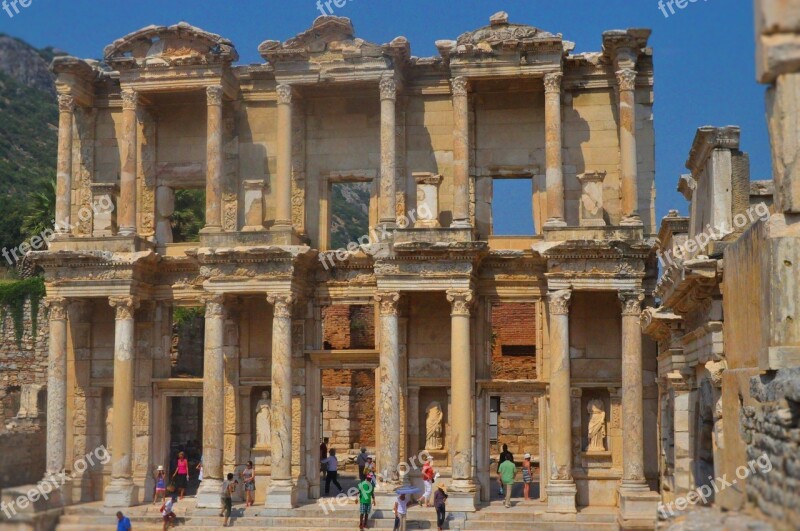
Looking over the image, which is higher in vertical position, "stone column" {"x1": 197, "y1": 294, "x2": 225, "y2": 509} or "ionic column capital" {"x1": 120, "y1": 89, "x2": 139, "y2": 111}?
"ionic column capital" {"x1": 120, "y1": 89, "x2": 139, "y2": 111}

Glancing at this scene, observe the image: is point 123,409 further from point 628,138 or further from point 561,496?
point 628,138

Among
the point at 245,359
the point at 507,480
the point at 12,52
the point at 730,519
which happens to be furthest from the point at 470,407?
the point at 12,52

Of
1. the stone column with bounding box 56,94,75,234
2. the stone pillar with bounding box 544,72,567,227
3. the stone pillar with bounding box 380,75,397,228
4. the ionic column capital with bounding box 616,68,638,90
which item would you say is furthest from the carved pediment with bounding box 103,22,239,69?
the ionic column capital with bounding box 616,68,638,90

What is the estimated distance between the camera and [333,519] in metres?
24.2

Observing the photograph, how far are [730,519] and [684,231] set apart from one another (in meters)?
10.8

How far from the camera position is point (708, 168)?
15891 mm

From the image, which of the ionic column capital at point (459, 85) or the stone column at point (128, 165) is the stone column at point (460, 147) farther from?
the stone column at point (128, 165)

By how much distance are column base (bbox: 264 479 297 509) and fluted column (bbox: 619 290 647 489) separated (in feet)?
22.5

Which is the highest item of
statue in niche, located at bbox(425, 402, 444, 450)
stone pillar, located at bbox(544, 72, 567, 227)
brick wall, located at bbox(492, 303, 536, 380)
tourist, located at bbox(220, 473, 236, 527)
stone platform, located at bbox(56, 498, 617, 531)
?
stone pillar, located at bbox(544, 72, 567, 227)

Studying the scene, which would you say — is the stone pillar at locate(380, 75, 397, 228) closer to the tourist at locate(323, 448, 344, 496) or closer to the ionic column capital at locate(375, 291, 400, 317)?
the ionic column capital at locate(375, 291, 400, 317)

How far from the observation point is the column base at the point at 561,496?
78.1ft

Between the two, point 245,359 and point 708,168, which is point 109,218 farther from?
point 708,168

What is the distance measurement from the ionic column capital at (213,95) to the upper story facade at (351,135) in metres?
0.06

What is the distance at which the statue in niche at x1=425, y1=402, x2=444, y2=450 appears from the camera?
84.7 feet
